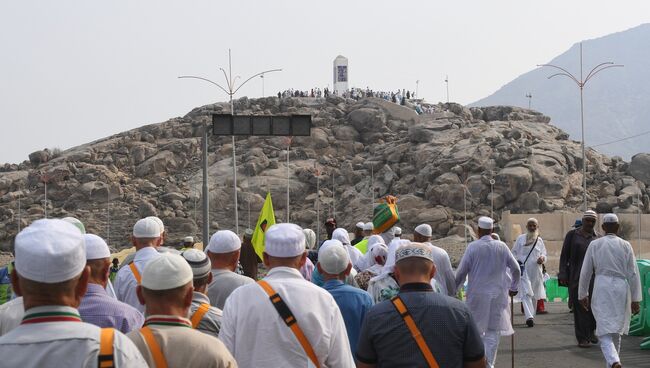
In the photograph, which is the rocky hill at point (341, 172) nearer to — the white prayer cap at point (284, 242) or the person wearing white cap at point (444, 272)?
the person wearing white cap at point (444, 272)

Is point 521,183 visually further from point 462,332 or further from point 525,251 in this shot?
point 462,332

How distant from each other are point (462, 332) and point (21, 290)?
2600 mm

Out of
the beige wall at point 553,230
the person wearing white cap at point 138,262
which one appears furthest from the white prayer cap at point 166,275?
the beige wall at point 553,230

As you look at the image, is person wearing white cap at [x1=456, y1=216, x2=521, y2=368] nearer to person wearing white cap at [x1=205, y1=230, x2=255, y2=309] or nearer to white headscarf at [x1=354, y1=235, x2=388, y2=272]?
white headscarf at [x1=354, y1=235, x2=388, y2=272]

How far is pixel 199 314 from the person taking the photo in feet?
18.7

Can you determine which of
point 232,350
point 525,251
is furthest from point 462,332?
point 525,251

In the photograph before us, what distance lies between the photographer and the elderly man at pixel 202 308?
5.70 metres

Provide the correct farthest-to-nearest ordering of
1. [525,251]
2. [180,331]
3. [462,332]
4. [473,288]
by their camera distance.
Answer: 1. [525,251]
2. [473,288]
3. [462,332]
4. [180,331]

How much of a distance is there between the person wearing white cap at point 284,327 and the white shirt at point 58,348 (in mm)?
2033

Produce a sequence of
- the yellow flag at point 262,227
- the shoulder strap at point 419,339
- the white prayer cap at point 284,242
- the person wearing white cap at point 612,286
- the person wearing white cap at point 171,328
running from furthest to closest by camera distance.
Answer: the yellow flag at point 262,227
the person wearing white cap at point 612,286
the white prayer cap at point 284,242
the shoulder strap at point 419,339
the person wearing white cap at point 171,328

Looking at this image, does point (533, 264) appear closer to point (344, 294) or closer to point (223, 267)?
point (223, 267)

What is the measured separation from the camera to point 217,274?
7211 mm

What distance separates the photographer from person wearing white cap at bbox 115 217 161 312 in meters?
7.65

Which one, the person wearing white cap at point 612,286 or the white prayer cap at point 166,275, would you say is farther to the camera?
the person wearing white cap at point 612,286
